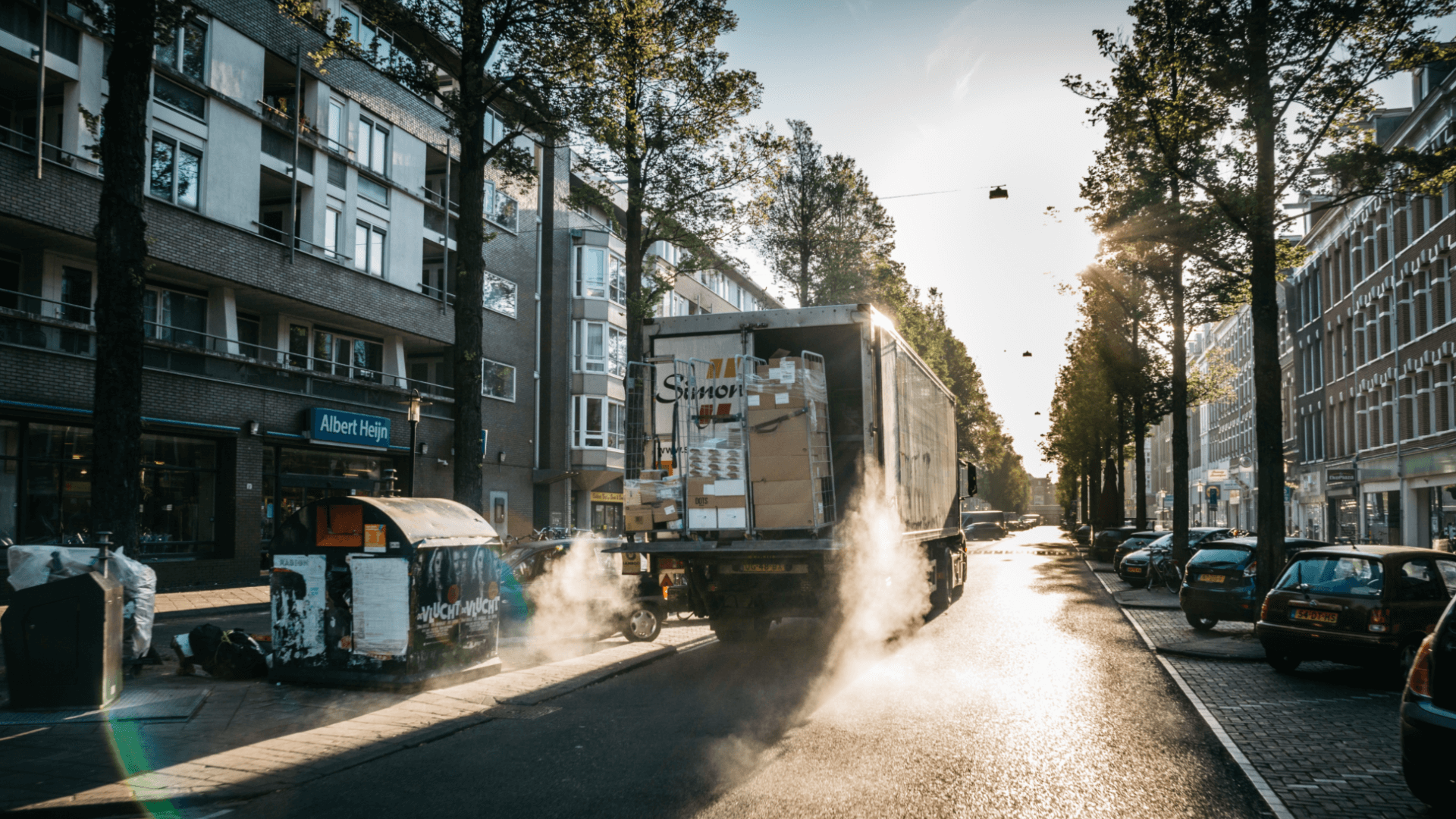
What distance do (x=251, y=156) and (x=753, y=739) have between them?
68.2 ft

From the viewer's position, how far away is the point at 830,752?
6840mm

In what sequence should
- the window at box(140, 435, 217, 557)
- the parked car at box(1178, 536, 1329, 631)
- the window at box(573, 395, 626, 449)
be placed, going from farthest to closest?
the window at box(573, 395, 626, 449) < the window at box(140, 435, 217, 557) < the parked car at box(1178, 536, 1329, 631)

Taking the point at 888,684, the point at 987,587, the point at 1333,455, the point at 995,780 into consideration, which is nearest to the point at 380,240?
the point at 987,587

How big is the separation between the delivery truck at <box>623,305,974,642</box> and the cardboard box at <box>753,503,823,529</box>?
2 cm

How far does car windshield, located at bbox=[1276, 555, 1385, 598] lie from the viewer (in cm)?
1045

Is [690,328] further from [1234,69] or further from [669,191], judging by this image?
[669,191]

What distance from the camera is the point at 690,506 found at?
429 inches

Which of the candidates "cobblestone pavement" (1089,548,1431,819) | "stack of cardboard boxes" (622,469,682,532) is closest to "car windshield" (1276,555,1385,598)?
"cobblestone pavement" (1089,548,1431,819)

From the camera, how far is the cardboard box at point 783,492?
10.6m

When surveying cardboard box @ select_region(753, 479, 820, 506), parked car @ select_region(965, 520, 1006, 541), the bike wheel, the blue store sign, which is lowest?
parked car @ select_region(965, 520, 1006, 541)

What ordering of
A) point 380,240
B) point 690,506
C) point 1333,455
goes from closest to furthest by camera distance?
point 690,506
point 380,240
point 1333,455

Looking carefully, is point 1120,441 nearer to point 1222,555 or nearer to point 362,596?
point 1222,555

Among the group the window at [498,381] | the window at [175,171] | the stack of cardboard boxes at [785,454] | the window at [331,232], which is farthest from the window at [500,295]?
the stack of cardboard boxes at [785,454]

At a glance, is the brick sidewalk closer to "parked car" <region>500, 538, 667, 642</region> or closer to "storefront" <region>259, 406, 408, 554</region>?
"parked car" <region>500, 538, 667, 642</region>
